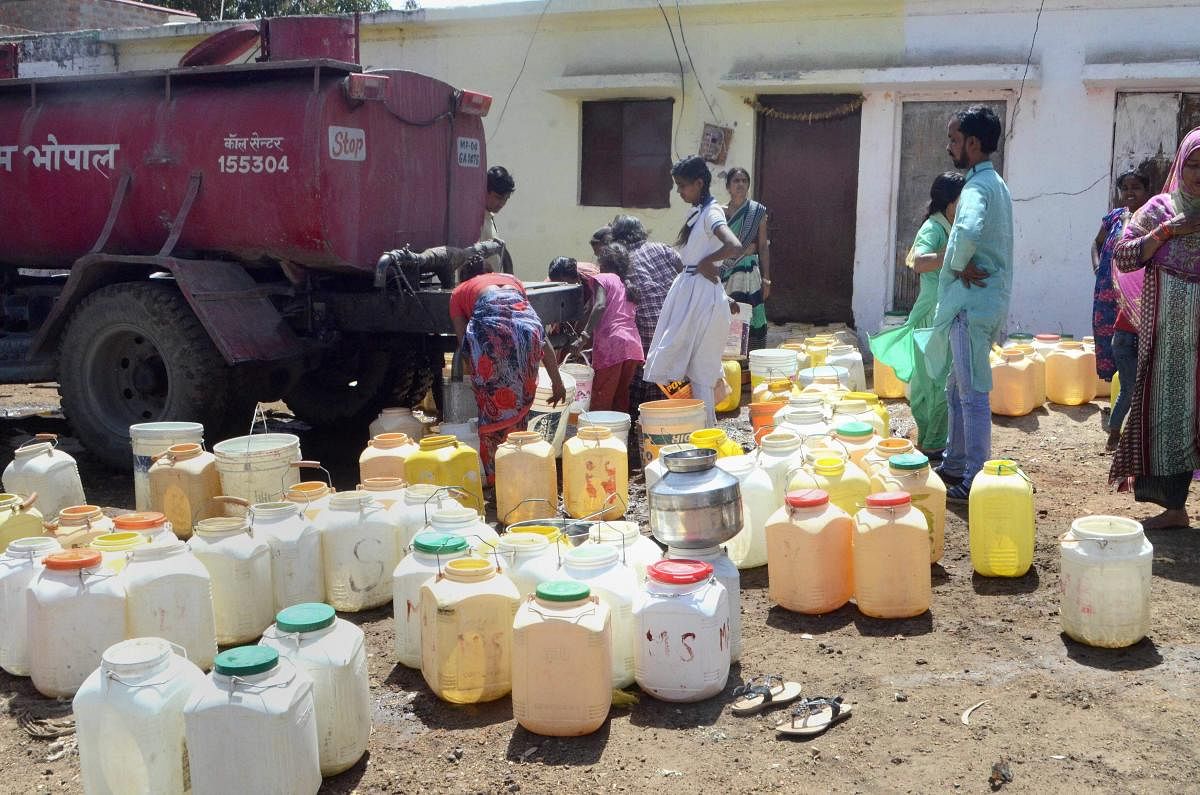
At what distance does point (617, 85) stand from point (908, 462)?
7.62 metres

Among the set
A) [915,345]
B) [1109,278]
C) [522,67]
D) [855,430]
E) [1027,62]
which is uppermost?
[522,67]

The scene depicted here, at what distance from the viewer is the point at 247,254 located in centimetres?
698

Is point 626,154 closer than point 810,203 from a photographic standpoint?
No

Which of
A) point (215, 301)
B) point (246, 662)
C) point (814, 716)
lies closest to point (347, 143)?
point (215, 301)

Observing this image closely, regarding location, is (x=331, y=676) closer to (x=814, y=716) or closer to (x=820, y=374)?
(x=814, y=716)

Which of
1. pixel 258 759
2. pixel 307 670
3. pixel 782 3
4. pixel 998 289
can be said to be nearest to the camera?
pixel 258 759

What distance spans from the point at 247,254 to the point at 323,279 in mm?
495

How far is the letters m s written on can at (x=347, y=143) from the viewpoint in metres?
6.60

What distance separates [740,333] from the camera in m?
8.71

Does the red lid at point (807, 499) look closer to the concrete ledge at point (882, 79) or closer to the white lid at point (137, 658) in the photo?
the white lid at point (137, 658)

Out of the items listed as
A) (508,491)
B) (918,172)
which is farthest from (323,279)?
(918,172)

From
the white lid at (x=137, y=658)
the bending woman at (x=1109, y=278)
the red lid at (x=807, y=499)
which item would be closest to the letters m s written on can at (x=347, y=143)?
the red lid at (x=807, y=499)

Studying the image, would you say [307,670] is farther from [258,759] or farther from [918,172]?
[918,172]

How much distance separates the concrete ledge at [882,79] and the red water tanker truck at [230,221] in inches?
165
